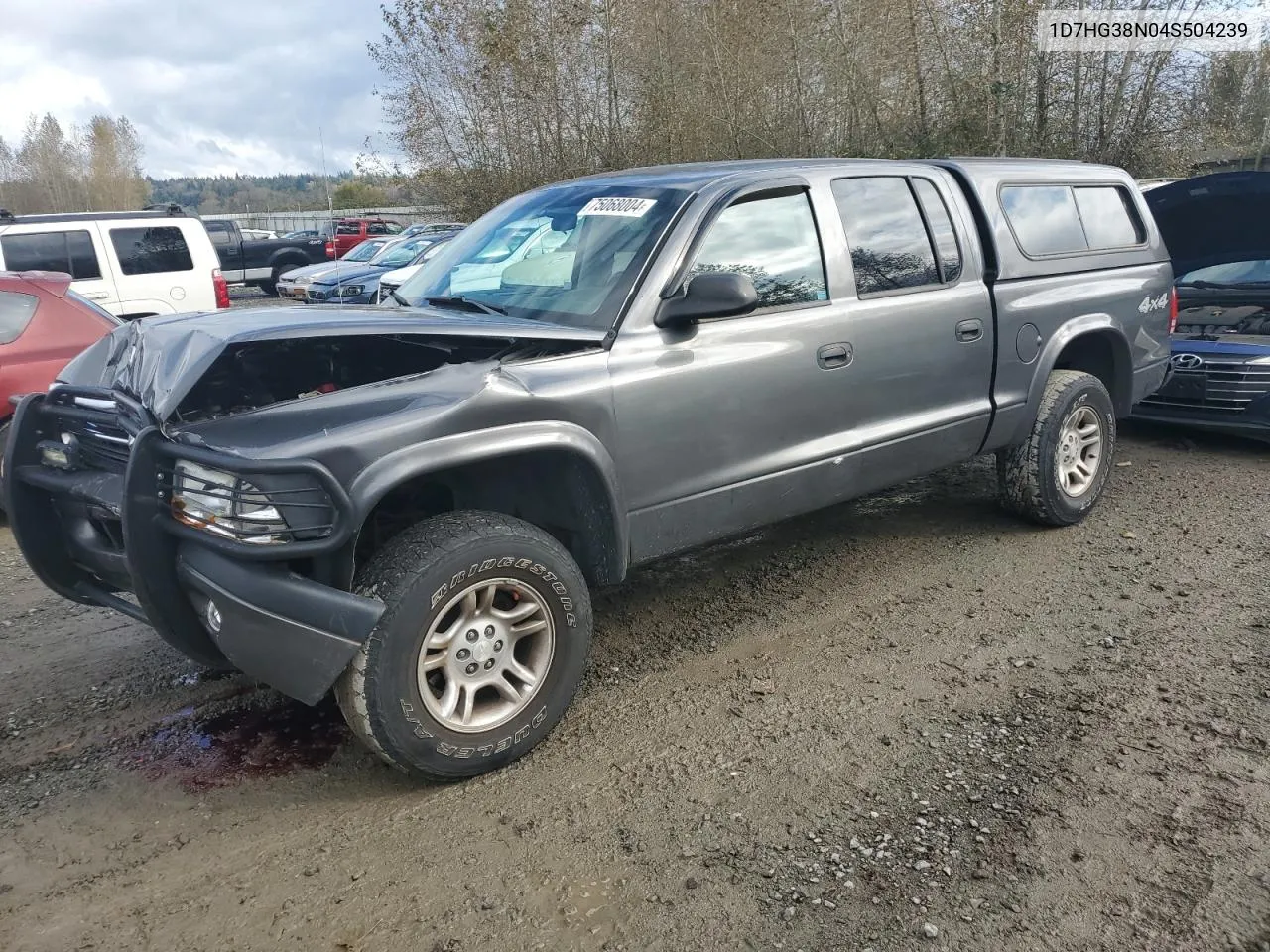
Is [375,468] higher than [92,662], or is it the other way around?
[375,468]

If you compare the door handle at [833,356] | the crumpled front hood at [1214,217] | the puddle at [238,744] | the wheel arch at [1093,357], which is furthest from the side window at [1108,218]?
the puddle at [238,744]

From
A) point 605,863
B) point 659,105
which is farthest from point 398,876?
point 659,105

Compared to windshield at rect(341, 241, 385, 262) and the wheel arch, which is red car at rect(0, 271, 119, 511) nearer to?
the wheel arch

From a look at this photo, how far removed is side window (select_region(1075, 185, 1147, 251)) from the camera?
5410 mm

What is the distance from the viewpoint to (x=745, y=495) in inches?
149

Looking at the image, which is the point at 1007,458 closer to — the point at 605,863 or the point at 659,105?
the point at 605,863

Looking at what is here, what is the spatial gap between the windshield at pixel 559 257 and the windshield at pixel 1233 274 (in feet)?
19.1

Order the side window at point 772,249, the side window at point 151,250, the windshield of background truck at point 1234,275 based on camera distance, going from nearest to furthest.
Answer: the side window at point 772,249
the windshield of background truck at point 1234,275
the side window at point 151,250

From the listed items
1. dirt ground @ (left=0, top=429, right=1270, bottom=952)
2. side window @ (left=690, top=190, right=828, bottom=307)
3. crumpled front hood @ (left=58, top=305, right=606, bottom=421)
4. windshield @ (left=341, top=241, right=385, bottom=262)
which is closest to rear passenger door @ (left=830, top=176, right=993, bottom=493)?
side window @ (left=690, top=190, right=828, bottom=307)

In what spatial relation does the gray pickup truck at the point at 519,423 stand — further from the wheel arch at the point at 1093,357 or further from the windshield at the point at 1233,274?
the windshield at the point at 1233,274

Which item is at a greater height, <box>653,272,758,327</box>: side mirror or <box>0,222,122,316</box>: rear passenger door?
<box>0,222,122,316</box>: rear passenger door

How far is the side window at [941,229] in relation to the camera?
14.9 feet

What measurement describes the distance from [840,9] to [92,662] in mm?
15229

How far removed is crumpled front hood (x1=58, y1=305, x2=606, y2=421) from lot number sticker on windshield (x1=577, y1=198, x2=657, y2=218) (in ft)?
2.08
